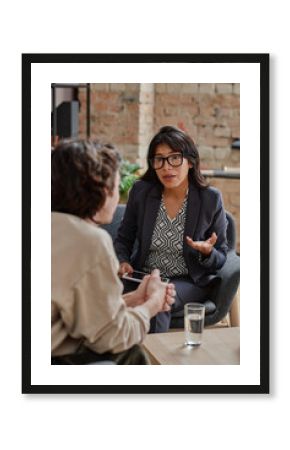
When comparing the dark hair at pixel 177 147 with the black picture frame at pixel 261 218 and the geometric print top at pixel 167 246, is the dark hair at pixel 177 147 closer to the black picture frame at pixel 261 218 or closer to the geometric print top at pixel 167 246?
the geometric print top at pixel 167 246

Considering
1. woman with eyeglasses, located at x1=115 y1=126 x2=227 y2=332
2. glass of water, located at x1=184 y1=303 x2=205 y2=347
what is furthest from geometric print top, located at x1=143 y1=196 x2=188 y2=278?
glass of water, located at x1=184 y1=303 x2=205 y2=347

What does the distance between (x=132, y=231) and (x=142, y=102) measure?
1.69ft

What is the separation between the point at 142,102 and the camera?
2412 mm

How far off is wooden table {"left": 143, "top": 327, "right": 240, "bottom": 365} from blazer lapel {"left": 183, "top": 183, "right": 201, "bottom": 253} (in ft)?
0.99

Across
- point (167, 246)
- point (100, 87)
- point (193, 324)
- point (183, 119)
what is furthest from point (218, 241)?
point (100, 87)

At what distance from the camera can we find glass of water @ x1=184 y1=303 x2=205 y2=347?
2150 mm

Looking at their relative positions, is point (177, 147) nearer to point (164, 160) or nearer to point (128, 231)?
point (164, 160)

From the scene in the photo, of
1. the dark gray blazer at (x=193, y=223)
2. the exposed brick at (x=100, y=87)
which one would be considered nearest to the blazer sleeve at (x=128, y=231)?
the dark gray blazer at (x=193, y=223)

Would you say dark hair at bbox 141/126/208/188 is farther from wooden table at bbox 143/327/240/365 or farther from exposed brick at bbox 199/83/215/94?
wooden table at bbox 143/327/240/365

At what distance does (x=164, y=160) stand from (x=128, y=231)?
0.82 ft

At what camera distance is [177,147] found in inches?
84.7
